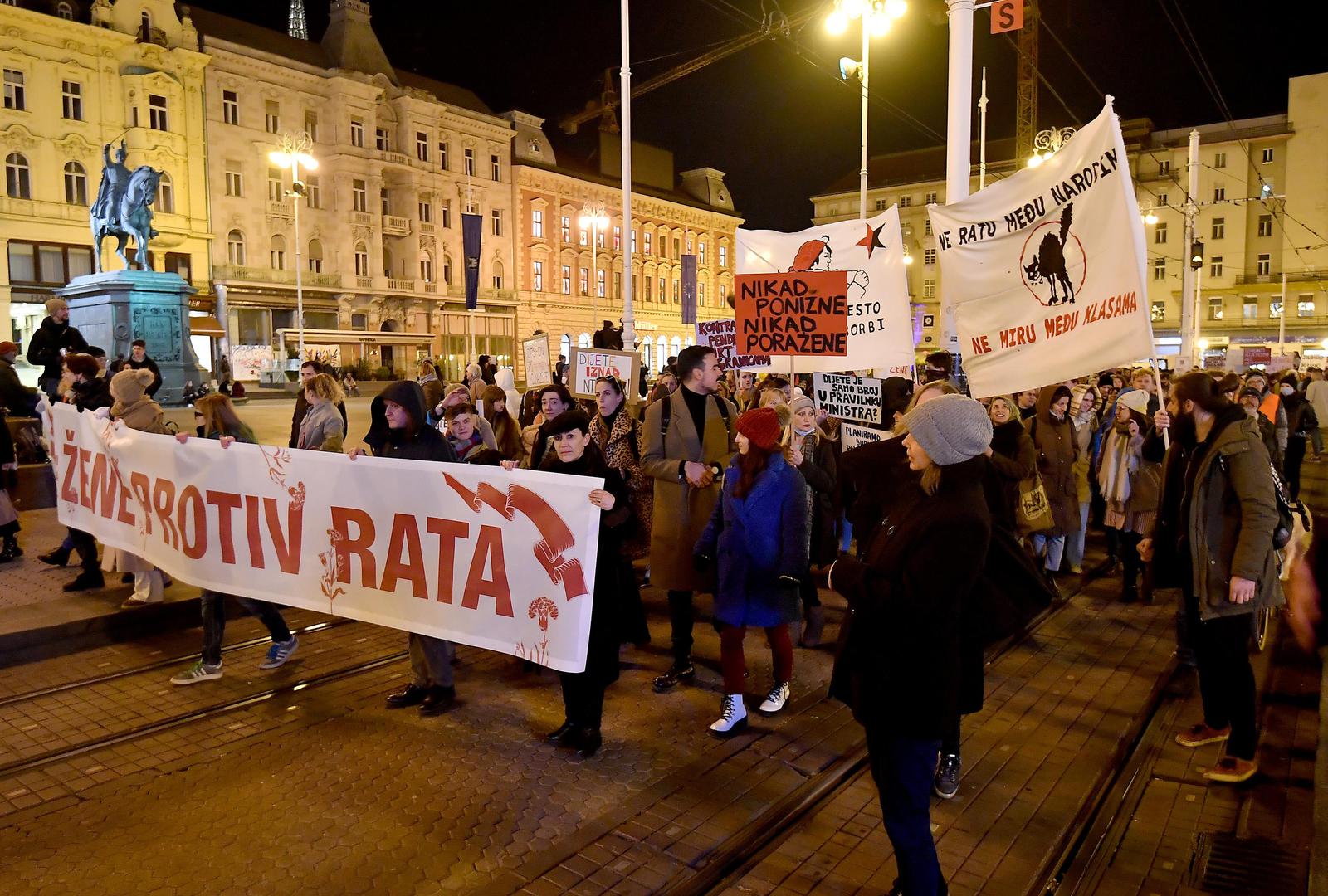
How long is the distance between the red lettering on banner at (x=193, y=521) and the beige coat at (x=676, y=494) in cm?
310

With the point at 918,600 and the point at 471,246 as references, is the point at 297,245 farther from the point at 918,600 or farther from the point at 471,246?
the point at 918,600

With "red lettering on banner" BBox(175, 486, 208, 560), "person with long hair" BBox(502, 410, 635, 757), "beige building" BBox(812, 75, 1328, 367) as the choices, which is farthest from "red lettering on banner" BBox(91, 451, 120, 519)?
"beige building" BBox(812, 75, 1328, 367)

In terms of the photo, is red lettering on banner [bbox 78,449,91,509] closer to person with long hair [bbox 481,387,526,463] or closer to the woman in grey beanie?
person with long hair [bbox 481,387,526,463]

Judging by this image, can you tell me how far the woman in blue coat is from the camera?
5254 mm

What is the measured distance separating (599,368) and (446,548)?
5.23m

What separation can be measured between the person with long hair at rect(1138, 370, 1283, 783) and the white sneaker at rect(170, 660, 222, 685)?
6.03m

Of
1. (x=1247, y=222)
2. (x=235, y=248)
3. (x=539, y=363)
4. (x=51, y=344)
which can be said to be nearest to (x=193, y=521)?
(x=539, y=363)

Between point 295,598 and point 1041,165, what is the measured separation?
552 centimetres

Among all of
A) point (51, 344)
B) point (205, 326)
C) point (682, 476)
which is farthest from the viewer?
point (205, 326)

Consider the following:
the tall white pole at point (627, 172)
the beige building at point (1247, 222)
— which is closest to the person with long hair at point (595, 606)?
the tall white pole at point (627, 172)

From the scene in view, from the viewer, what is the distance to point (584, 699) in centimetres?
513

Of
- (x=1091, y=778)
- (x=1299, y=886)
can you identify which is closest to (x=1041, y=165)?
(x=1091, y=778)

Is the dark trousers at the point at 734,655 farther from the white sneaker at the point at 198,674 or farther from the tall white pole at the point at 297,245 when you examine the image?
the tall white pole at the point at 297,245

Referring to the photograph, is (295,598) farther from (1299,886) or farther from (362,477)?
(1299,886)
